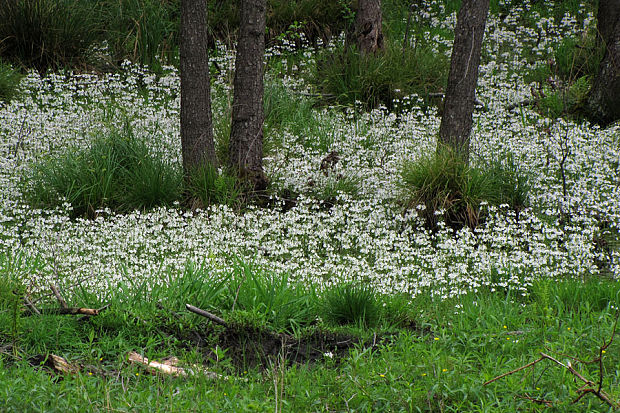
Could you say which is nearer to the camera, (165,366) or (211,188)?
(165,366)

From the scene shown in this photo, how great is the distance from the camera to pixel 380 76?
11.7 meters

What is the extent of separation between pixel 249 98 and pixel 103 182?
7.50ft

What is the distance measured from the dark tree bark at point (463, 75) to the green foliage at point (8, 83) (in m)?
7.92

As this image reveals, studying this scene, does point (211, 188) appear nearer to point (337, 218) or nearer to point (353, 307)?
point (337, 218)

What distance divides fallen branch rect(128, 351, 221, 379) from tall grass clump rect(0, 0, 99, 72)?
10132mm

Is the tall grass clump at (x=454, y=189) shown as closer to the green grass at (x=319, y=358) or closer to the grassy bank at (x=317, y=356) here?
the green grass at (x=319, y=358)

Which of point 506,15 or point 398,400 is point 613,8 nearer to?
point 506,15

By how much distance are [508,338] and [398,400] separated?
120 centimetres

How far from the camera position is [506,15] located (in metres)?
16.0

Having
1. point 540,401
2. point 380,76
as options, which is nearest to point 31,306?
point 540,401

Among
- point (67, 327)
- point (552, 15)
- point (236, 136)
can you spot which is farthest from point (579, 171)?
point (552, 15)

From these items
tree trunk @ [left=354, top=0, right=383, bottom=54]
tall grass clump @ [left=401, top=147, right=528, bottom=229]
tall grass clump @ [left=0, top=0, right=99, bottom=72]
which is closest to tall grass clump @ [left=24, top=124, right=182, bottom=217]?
tall grass clump @ [left=401, top=147, right=528, bottom=229]

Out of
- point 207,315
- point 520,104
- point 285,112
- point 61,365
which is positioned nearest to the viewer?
point 61,365

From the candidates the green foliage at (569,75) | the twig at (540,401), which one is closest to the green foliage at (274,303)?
the twig at (540,401)
